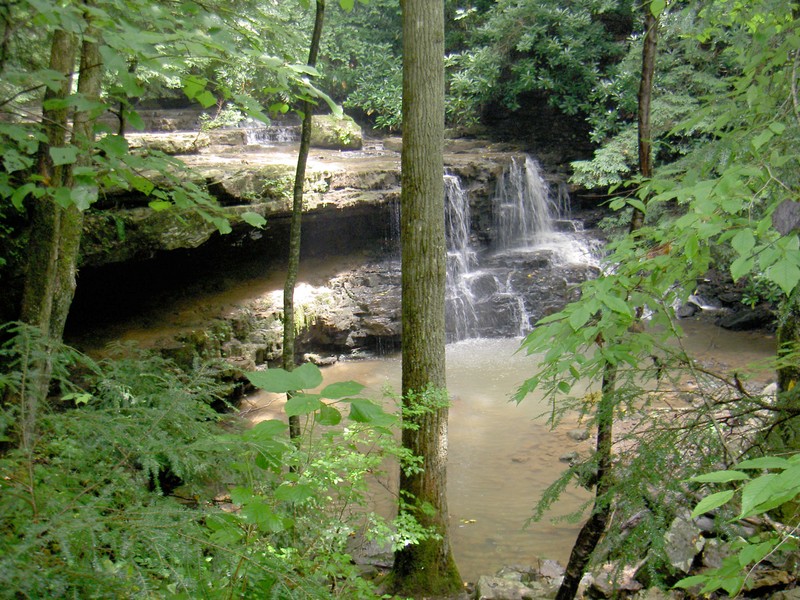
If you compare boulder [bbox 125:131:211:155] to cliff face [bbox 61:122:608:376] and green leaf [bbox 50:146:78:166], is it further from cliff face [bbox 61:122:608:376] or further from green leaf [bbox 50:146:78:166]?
green leaf [bbox 50:146:78:166]

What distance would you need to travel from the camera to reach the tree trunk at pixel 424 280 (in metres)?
3.97

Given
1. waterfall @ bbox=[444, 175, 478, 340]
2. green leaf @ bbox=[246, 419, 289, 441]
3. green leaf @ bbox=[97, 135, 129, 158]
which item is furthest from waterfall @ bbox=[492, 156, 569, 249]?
green leaf @ bbox=[246, 419, 289, 441]

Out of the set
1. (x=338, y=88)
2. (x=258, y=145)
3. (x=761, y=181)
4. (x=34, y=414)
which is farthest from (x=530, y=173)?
(x=34, y=414)

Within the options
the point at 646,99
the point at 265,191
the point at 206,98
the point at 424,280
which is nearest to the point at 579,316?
the point at 206,98

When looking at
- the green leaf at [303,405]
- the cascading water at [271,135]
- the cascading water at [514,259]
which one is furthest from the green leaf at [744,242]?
the cascading water at [271,135]

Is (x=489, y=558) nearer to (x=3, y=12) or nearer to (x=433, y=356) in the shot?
(x=433, y=356)

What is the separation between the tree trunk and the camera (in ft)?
13.0

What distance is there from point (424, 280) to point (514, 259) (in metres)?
7.98

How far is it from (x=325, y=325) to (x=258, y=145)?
5.19 meters

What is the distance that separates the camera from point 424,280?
13.3 ft

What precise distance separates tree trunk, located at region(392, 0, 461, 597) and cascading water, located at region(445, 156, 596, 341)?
6.53 metres

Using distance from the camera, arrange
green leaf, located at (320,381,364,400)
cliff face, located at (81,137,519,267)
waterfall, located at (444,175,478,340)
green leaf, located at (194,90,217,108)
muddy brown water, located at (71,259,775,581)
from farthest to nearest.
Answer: waterfall, located at (444,175,478,340)
cliff face, located at (81,137,519,267)
muddy brown water, located at (71,259,775,581)
green leaf, located at (194,90,217,108)
green leaf, located at (320,381,364,400)

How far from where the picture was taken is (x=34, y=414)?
191cm

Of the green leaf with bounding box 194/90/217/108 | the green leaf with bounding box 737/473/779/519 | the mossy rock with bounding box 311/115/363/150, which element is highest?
the mossy rock with bounding box 311/115/363/150
